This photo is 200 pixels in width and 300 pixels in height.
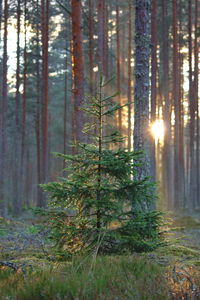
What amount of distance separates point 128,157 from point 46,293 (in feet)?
9.17

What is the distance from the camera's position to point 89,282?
4.46m

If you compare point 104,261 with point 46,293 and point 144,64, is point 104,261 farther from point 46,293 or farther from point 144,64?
point 144,64

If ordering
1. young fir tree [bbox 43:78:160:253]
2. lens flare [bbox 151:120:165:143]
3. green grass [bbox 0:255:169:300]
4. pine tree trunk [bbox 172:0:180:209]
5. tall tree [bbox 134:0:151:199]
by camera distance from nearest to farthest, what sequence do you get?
1. green grass [bbox 0:255:169:300]
2. young fir tree [bbox 43:78:160:253]
3. tall tree [bbox 134:0:151:199]
4. lens flare [bbox 151:120:165:143]
5. pine tree trunk [bbox 172:0:180:209]

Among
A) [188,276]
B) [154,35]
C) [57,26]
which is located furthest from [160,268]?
[57,26]

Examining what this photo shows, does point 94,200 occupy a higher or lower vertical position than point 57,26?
lower

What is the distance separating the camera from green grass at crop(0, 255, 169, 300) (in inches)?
162

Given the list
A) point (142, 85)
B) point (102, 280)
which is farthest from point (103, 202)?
point (142, 85)

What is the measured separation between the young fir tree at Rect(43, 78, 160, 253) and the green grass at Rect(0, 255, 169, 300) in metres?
0.98

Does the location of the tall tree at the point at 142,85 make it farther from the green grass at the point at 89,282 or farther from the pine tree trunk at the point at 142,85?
the green grass at the point at 89,282

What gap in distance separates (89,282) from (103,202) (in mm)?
1934

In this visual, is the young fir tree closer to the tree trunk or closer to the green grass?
the green grass

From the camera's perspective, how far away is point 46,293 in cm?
411

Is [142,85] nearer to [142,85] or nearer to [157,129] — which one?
[142,85]

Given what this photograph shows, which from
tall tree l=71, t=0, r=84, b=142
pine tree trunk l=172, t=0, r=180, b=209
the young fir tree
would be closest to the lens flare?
pine tree trunk l=172, t=0, r=180, b=209
